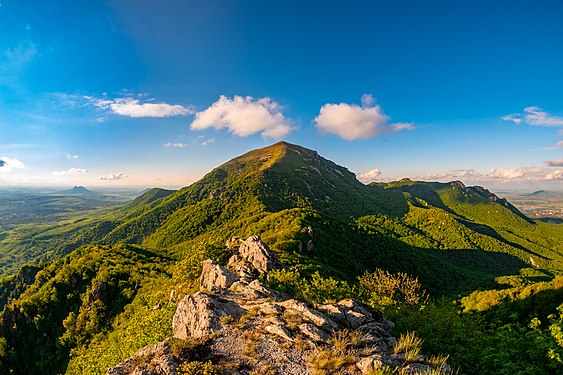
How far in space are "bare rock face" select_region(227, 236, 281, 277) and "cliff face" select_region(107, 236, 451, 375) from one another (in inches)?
741

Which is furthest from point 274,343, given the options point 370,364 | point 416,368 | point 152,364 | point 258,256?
point 258,256

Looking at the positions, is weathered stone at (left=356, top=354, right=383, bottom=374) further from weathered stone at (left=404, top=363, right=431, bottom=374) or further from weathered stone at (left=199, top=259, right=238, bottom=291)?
Result: weathered stone at (left=199, top=259, right=238, bottom=291)

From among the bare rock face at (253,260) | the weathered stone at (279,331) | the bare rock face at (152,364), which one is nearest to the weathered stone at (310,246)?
the bare rock face at (253,260)

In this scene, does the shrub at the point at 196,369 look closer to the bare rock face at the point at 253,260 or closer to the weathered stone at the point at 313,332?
the weathered stone at the point at 313,332

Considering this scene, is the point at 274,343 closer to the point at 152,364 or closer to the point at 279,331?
the point at 279,331

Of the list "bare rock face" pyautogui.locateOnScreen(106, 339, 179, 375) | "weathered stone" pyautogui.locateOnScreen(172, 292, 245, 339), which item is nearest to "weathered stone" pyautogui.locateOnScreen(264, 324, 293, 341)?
"weathered stone" pyautogui.locateOnScreen(172, 292, 245, 339)

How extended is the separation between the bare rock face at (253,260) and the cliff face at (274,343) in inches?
741

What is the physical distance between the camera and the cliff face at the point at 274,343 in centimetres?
1495

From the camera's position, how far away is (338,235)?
115m

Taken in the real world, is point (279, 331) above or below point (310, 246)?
above

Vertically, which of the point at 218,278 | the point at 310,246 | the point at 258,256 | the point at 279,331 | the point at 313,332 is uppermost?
the point at 313,332

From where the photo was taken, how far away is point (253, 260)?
1796 inches

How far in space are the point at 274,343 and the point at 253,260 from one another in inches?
1137

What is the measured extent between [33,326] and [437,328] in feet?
306
